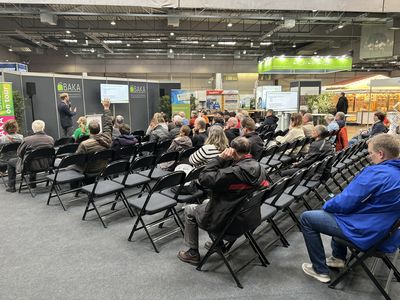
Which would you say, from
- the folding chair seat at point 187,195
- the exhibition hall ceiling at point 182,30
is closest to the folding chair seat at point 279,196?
the folding chair seat at point 187,195

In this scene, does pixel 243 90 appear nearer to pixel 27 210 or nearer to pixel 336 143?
pixel 336 143

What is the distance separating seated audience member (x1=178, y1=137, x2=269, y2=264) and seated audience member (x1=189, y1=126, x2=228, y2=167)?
88cm

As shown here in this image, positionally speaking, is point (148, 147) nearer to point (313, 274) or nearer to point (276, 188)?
point (276, 188)

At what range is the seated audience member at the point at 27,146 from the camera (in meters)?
4.72

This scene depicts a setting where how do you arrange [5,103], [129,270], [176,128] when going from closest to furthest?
[129,270] → [176,128] → [5,103]

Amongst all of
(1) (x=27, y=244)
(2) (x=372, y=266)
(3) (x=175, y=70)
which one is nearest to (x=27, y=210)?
(1) (x=27, y=244)

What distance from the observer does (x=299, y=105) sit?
1220 cm

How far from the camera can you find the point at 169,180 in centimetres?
313

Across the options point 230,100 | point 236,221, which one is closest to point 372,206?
point 236,221

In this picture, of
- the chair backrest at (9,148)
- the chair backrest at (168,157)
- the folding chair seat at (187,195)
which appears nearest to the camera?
the folding chair seat at (187,195)

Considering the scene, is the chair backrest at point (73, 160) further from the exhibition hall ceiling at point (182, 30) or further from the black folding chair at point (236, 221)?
the exhibition hall ceiling at point (182, 30)

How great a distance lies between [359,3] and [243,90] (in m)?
16.1

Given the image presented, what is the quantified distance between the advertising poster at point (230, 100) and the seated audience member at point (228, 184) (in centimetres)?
1235

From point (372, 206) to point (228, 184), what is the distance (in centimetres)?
107
